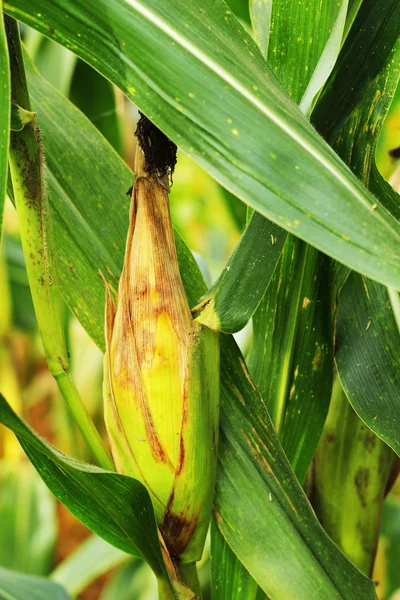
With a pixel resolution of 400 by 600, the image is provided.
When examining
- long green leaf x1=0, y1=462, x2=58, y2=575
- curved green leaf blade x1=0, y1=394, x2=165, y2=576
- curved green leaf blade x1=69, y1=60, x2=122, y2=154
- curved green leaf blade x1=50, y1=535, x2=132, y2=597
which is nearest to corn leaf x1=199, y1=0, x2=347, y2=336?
curved green leaf blade x1=0, y1=394, x2=165, y2=576

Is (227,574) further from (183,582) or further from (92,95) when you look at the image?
(92,95)

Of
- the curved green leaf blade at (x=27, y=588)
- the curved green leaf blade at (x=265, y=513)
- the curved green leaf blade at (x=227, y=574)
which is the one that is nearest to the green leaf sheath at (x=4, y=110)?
the curved green leaf blade at (x=265, y=513)

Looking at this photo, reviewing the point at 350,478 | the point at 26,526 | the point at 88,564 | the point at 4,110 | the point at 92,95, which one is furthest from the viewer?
the point at 26,526

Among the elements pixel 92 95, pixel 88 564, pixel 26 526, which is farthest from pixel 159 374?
pixel 26 526

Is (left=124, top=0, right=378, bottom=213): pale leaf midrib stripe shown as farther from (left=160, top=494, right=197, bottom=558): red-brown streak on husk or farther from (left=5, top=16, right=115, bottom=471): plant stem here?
(left=160, top=494, right=197, bottom=558): red-brown streak on husk

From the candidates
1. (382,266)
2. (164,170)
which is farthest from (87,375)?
(382,266)

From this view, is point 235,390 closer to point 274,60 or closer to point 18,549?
point 274,60

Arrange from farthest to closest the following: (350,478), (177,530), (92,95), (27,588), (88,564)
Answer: (88,564) < (92,95) < (27,588) < (350,478) < (177,530)
